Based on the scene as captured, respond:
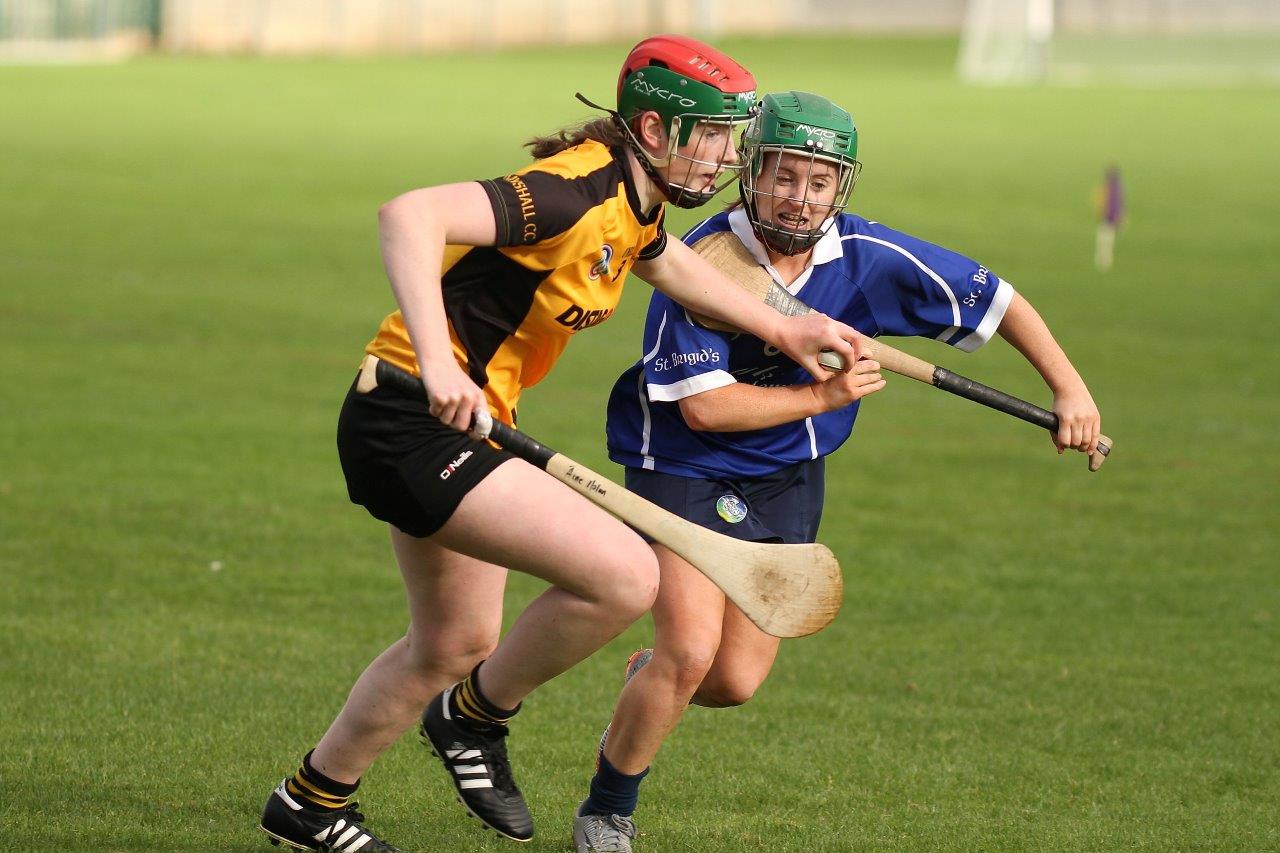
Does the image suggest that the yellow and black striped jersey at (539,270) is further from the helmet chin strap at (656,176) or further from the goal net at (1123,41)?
the goal net at (1123,41)

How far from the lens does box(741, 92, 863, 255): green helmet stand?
499 centimetres

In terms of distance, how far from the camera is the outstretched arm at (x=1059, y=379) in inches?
198

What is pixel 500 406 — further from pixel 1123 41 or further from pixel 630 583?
pixel 1123 41

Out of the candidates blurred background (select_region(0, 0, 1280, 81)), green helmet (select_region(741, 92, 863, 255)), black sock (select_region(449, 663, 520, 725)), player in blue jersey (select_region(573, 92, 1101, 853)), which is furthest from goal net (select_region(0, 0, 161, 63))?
black sock (select_region(449, 663, 520, 725))

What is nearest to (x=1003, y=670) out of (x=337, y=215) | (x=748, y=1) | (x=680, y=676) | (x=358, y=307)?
(x=680, y=676)

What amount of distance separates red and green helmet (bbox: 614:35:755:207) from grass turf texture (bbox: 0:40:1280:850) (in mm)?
1858

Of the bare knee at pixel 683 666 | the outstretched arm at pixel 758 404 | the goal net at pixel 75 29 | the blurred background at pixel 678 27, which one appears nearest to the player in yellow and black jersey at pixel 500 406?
the outstretched arm at pixel 758 404

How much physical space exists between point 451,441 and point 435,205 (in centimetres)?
60

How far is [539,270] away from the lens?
14.0 feet

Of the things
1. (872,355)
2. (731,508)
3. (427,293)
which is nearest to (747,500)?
(731,508)

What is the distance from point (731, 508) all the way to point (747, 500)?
71mm

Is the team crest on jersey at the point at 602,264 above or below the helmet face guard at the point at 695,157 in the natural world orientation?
below

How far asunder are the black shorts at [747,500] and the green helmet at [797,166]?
0.70 metres

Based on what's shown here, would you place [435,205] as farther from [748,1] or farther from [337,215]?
[748,1]
